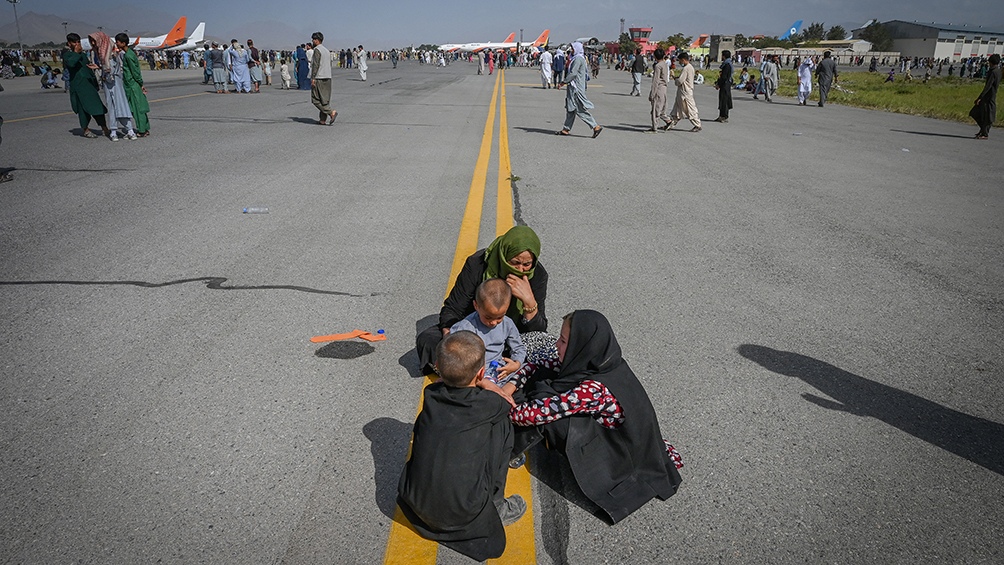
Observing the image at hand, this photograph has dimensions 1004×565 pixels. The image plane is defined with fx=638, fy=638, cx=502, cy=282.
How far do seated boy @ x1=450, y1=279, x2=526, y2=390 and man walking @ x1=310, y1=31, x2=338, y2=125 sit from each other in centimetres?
1166

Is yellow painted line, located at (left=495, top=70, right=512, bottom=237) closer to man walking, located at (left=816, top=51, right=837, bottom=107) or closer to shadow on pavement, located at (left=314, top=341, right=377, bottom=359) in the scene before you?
shadow on pavement, located at (left=314, top=341, right=377, bottom=359)

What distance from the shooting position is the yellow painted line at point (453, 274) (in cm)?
233

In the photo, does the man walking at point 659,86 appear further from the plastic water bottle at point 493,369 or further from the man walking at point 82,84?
the plastic water bottle at point 493,369

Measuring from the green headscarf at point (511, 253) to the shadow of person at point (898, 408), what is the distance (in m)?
1.47

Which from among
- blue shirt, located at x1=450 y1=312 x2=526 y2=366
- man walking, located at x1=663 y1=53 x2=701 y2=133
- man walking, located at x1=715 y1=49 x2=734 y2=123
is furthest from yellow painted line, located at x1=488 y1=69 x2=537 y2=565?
man walking, located at x1=715 y1=49 x2=734 y2=123

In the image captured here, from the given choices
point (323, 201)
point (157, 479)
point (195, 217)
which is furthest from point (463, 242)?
Answer: point (157, 479)

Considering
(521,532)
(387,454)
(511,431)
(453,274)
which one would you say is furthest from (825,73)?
(521,532)

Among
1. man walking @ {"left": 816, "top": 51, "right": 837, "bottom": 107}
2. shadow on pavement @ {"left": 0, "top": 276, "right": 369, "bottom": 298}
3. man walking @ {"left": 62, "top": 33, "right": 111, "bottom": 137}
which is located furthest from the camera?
man walking @ {"left": 816, "top": 51, "right": 837, "bottom": 107}

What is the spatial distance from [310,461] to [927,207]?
8.28 meters

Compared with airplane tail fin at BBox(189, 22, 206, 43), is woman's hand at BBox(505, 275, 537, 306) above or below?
below

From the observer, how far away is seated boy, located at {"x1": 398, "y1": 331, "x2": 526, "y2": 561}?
7.70 ft

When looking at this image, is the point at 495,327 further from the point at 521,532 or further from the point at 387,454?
the point at 521,532

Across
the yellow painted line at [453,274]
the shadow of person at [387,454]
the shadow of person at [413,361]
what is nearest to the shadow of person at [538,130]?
the yellow painted line at [453,274]

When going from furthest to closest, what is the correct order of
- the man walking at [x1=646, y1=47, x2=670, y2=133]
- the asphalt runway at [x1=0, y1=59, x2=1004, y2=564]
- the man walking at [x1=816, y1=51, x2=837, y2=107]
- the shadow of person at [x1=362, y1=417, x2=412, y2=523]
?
the man walking at [x1=816, y1=51, x2=837, y2=107], the man walking at [x1=646, y1=47, x2=670, y2=133], the shadow of person at [x1=362, y1=417, x2=412, y2=523], the asphalt runway at [x1=0, y1=59, x2=1004, y2=564]
